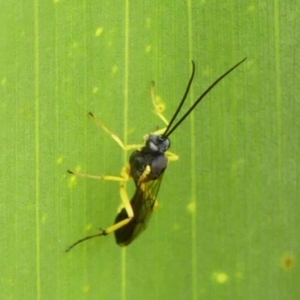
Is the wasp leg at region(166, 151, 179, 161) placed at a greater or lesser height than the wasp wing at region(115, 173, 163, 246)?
greater

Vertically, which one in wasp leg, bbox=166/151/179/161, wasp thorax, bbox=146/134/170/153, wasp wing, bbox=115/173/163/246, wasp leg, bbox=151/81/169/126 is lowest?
wasp wing, bbox=115/173/163/246

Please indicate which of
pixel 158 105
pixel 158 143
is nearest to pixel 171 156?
pixel 158 143

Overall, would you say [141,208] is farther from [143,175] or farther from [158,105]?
[158,105]

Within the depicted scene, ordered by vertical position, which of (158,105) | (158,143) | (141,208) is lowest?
(141,208)

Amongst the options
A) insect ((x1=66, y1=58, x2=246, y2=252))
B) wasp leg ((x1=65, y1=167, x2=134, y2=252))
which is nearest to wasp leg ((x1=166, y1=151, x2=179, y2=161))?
insect ((x1=66, y1=58, x2=246, y2=252))

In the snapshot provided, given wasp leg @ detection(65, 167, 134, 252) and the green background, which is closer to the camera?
the green background

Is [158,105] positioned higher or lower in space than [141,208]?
higher

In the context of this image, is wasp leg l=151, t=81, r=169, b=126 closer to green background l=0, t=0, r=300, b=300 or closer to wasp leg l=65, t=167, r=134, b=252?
green background l=0, t=0, r=300, b=300

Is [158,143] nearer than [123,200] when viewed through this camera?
Yes
